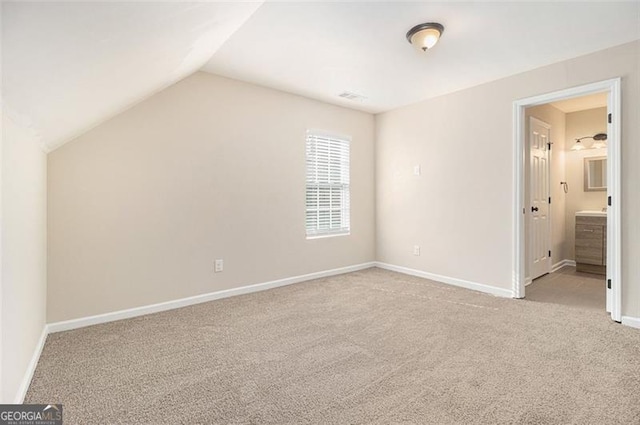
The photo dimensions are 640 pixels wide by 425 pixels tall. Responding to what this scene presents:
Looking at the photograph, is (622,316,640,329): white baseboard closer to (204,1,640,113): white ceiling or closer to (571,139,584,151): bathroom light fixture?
(204,1,640,113): white ceiling

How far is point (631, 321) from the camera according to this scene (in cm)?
274

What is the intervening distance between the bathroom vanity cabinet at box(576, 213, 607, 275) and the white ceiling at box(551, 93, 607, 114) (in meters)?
1.67

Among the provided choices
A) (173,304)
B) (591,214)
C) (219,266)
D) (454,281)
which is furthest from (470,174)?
(173,304)

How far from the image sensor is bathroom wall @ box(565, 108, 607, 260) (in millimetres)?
4906

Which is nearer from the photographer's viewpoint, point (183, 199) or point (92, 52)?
point (92, 52)

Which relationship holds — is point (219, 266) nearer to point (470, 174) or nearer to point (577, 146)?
point (470, 174)

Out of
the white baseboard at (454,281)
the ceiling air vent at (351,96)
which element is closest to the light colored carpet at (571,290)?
the white baseboard at (454,281)

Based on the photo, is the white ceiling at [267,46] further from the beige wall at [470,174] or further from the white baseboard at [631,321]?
the white baseboard at [631,321]

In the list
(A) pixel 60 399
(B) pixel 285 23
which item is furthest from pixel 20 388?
(B) pixel 285 23

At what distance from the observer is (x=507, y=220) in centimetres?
358

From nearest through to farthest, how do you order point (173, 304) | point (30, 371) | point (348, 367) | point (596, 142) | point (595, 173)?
1. point (30, 371)
2. point (348, 367)
3. point (173, 304)
4. point (596, 142)
5. point (595, 173)

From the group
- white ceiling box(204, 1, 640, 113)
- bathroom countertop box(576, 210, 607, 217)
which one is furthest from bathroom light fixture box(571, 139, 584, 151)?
white ceiling box(204, 1, 640, 113)

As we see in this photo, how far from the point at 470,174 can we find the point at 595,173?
276cm

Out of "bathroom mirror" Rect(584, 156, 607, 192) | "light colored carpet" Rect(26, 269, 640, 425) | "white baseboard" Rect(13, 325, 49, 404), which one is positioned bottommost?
"light colored carpet" Rect(26, 269, 640, 425)
